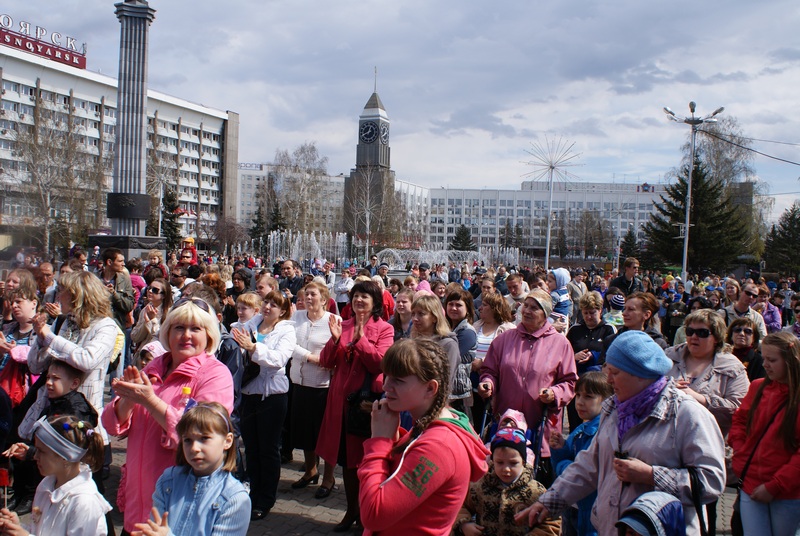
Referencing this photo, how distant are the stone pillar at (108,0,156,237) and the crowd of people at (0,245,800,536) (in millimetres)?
19743

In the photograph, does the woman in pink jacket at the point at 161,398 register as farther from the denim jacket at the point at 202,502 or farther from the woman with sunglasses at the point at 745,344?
the woman with sunglasses at the point at 745,344

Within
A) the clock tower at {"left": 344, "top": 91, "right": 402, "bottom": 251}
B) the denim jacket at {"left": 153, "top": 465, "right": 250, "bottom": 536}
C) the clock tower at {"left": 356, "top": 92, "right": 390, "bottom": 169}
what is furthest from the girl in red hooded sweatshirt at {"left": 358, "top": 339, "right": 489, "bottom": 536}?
the clock tower at {"left": 356, "top": 92, "right": 390, "bottom": 169}

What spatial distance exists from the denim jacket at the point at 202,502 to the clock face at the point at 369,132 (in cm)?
9212

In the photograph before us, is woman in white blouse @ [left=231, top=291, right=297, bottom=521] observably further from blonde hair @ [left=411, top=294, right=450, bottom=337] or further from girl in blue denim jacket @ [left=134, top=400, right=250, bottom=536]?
girl in blue denim jacket @ [left=134, top=400, right=250, bottom=536]

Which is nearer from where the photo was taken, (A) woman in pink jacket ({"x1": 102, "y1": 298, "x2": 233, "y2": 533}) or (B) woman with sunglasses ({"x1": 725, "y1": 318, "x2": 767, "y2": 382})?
(A) woman in pink jacket ({"x1": 102, "y1": 298, "x2": 233, "y2": 533})

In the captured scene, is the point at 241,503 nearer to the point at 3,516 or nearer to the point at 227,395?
the point at 227,395

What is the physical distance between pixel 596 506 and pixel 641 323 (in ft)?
11.0

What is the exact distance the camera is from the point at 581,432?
164 inches

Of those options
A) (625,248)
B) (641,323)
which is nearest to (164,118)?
(625,248)

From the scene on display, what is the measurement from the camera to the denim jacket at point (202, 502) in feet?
8.70

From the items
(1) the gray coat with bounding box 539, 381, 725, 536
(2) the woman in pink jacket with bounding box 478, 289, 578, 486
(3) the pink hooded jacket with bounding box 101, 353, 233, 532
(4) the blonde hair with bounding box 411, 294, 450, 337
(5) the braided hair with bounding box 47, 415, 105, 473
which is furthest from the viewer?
(4) the blonde hair with bounding box 411, 294, 450, 337

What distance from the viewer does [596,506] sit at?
2.87m

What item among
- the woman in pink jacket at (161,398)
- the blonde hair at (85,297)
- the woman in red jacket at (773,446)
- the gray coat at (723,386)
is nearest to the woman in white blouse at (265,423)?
the blonde hair at (85,297)

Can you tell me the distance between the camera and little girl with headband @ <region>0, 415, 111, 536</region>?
298 centimetres
